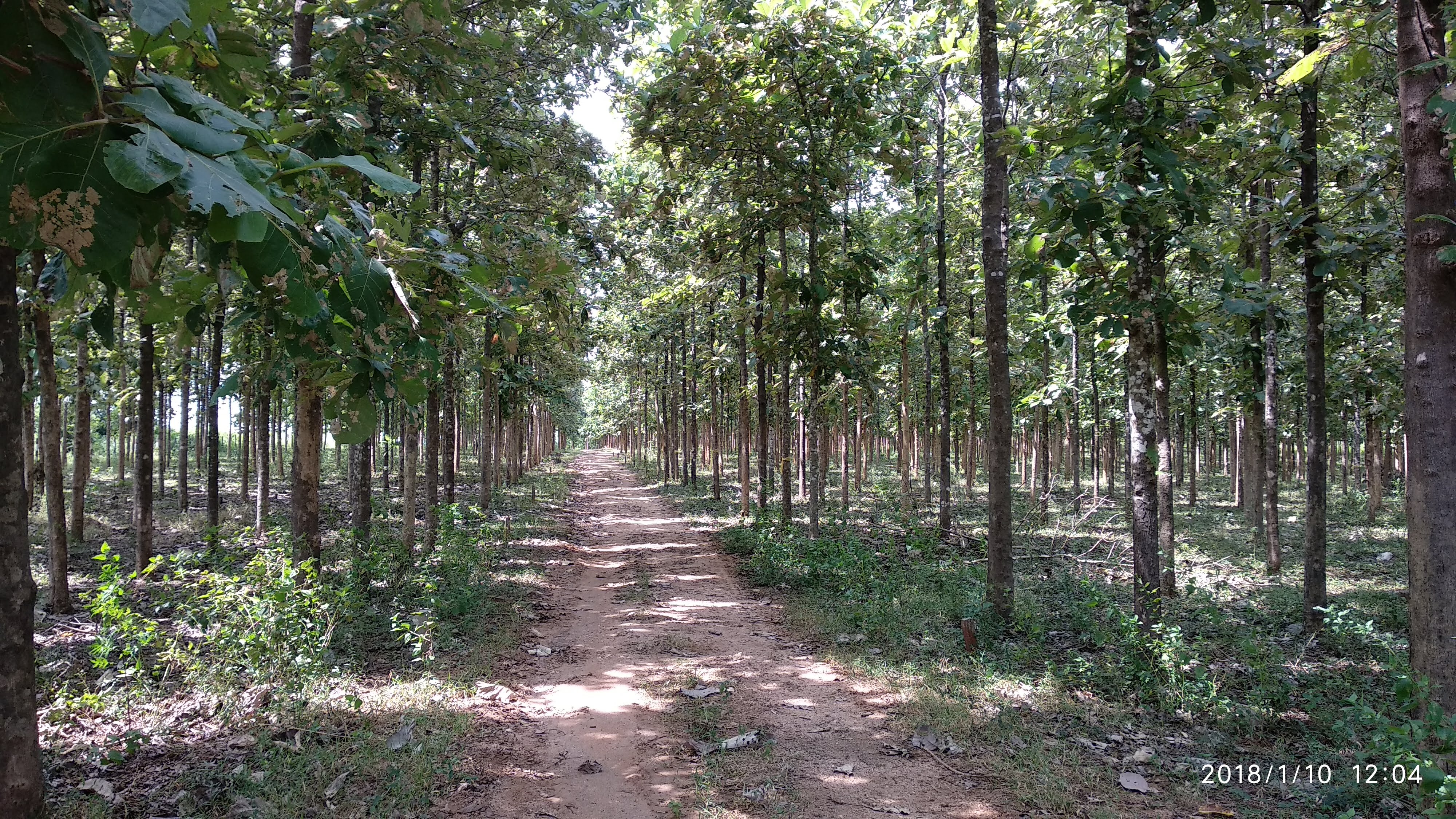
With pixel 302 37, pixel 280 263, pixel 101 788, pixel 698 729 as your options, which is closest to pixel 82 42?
pixel 280 263

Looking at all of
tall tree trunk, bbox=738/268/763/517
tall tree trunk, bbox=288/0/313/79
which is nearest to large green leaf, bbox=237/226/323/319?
tall tree trunk, bbox=288/0/313/79

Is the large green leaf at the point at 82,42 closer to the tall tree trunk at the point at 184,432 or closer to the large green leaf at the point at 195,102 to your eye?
the large green leaf at the point at 195,102

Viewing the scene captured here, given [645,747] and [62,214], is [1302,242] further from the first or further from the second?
[62,214]

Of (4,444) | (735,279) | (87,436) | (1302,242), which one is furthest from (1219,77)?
(87,436)

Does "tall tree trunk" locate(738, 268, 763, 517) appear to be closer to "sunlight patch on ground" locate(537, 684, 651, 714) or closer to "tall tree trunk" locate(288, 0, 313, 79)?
"sunlight patch on ground" locate(537, 684, 651, 714)

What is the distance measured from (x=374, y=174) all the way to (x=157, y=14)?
643 mm

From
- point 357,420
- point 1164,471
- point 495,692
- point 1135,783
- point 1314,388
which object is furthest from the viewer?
point 1164,471

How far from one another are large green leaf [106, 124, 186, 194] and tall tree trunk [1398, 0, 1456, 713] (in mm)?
6086

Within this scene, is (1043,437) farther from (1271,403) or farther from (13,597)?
(13,597)

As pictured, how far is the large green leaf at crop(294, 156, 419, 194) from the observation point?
2.15 m

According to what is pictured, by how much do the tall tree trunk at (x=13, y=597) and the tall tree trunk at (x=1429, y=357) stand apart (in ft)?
23.8

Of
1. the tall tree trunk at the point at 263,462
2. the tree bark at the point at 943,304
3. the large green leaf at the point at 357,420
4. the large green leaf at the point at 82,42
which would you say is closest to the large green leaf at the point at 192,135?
the large green leaf at the point at 82,42

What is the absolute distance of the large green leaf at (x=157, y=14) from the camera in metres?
1.66

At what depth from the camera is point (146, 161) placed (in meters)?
1.69
